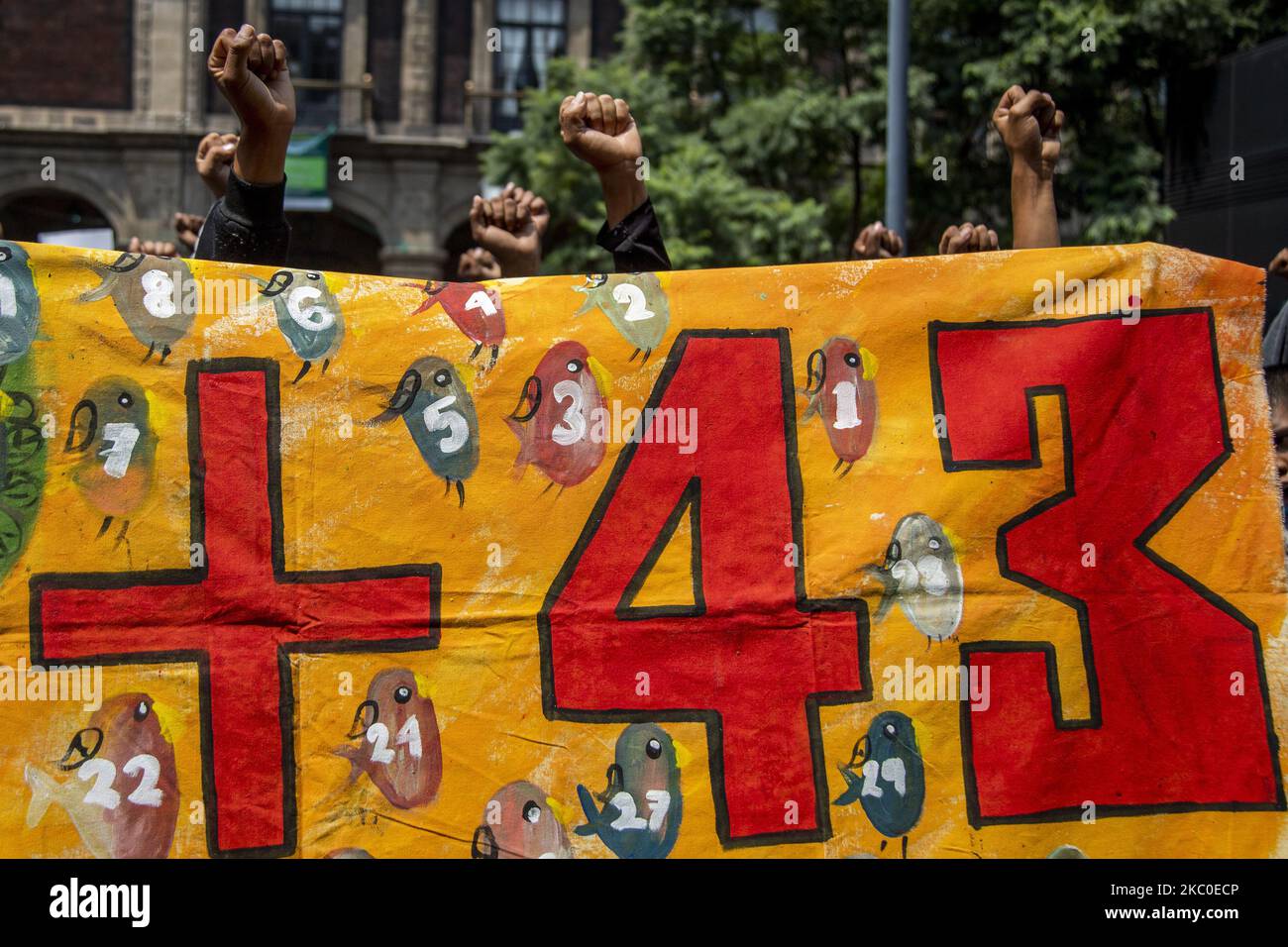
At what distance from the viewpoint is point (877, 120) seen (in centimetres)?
1438

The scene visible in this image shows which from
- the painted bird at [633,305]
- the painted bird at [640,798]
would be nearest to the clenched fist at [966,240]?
the painted bird at [633,305]

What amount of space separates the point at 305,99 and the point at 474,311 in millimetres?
19877

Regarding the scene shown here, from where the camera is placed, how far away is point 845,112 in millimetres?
14156

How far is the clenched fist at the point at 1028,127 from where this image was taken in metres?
3.47

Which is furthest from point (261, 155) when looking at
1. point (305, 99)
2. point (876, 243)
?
point (305, 99)

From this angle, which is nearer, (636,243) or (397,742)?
(397,742)

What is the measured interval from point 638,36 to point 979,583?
1337 centimetres

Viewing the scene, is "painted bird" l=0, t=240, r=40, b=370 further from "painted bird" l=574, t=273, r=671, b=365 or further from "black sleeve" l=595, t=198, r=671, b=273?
"black sleeve" l=595, t=198, r=671, b=273

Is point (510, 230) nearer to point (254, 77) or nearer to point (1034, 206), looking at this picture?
point (254, 77)

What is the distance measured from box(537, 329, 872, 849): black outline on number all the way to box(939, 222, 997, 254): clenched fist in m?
1.41

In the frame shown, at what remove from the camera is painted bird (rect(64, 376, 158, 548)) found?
2.89 meters

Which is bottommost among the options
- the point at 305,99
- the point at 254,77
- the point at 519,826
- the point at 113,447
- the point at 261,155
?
the point at 519,826

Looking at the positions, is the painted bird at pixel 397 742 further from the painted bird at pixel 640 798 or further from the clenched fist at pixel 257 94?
the clenched fist at pixel 257 94

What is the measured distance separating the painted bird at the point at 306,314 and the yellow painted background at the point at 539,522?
0.08ft
